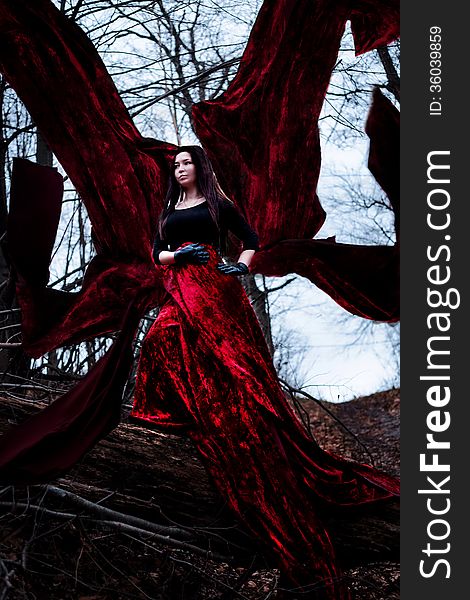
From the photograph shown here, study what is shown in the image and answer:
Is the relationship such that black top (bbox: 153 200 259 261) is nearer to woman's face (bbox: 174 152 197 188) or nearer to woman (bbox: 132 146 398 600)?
woman (bbox: 132 146 398 600)

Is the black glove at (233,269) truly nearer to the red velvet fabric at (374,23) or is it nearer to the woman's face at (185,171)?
the woman's face at (185,171)

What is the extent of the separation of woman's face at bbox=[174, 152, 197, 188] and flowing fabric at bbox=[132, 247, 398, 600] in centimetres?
42

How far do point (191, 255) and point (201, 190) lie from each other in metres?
0.42

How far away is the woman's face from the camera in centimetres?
346

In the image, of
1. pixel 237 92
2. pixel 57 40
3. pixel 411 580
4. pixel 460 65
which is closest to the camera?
pixel 411 580

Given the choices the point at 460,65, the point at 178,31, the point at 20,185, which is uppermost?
the point at 178,31

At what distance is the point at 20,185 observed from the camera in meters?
3.38

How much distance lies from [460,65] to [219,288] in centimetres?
167

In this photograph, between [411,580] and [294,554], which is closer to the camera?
[411,580]

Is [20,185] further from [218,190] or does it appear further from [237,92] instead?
[237,92]

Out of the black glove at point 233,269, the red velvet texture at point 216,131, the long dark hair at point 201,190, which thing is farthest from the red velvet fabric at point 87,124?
the black glove at point 233,269

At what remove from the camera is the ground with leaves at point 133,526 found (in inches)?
115

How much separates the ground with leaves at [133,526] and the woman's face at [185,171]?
1372 mm

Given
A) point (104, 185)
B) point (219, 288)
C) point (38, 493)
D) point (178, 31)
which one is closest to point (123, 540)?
point (38, 493)
